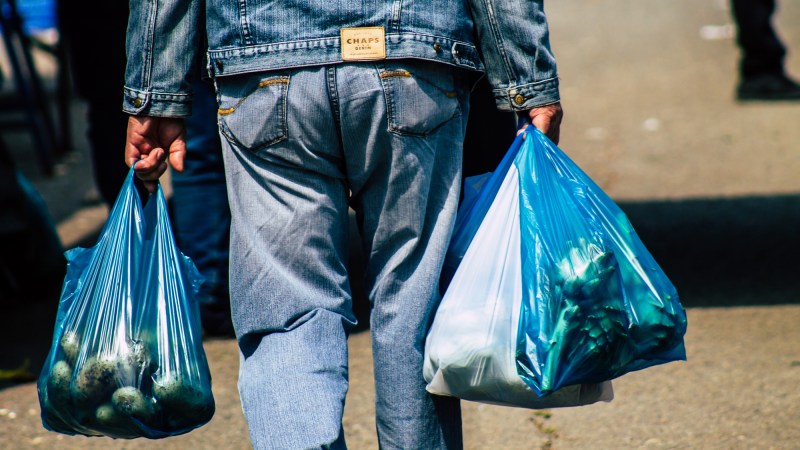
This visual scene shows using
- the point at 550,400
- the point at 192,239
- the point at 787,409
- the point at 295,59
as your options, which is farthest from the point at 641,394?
the point at 295,59

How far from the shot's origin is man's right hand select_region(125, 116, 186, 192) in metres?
2.02

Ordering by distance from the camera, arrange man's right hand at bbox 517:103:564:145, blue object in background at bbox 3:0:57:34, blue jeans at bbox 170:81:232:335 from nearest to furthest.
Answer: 1. man's right hand at bbox 517:103:564:145
2. blue jeans at bbox 170:81:232:335
3. blue object in background at bbox 3:0:57:34

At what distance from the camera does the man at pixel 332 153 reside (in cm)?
183

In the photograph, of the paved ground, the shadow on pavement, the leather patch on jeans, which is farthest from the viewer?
the shadow on pavement

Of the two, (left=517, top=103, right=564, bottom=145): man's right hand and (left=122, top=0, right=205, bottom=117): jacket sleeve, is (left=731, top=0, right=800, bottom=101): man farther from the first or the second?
(left=122, top=0, right=205, bottom=117): jacket sleeve

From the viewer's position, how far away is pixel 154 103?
1966mm

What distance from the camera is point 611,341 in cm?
189

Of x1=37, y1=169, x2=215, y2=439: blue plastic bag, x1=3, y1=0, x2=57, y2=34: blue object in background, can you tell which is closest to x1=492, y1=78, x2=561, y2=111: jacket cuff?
x1=37, y1=169, x2=215, y2=439: blue plastic bag

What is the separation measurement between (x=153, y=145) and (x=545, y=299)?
82cm

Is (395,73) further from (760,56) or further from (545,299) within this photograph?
(760,56)

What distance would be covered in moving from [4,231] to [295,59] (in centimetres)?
252

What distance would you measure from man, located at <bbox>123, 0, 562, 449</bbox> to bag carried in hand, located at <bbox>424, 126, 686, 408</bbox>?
0.08m

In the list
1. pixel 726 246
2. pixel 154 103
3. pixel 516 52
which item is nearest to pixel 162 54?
pixel 154 103

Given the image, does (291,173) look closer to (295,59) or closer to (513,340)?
(295,59)
